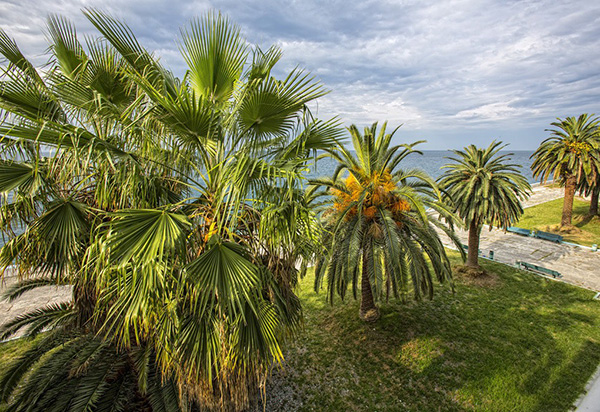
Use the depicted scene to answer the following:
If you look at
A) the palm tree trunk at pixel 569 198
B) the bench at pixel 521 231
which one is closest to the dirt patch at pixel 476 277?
the bench at pixel 521 231

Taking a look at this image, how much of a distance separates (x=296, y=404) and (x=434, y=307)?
5894 mm

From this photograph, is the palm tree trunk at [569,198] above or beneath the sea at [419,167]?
beneath

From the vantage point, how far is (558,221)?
1894 cm

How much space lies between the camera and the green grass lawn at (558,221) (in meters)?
15.7

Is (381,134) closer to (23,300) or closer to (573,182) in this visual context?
(23,300)

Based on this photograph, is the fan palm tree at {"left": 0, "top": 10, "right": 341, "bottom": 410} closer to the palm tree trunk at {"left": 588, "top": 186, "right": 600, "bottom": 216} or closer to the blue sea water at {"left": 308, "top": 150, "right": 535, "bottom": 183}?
the blue sea water at {"left": 308, "top": 150, "right": 535, "bottom": 183}

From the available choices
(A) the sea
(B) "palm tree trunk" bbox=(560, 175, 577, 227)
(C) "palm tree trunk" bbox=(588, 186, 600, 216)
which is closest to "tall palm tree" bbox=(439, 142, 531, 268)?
(A) the sea

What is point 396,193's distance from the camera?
675 centimetres

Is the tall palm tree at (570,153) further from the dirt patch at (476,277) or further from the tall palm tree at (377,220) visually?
the tall palm tree at (377,220)

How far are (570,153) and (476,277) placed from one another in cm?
1025

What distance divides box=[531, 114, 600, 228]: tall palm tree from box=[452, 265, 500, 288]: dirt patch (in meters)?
8.63

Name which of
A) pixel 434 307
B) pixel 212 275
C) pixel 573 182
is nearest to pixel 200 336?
pixel 212 275

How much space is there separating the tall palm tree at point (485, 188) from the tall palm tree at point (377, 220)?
12.6ft

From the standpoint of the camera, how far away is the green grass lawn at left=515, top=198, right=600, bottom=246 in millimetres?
15709
